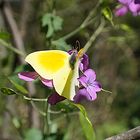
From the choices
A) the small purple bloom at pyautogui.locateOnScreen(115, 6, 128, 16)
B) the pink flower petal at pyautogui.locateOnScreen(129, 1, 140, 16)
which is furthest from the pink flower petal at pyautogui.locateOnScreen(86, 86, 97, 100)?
the small purple bloom at pyautogui.locateOnScreen(115, 6, 128, 16)

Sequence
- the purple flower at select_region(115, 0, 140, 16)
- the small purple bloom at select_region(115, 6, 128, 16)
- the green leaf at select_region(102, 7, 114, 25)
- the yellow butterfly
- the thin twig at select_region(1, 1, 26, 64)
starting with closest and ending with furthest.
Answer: the yellow butterfly → the purple flower at select_region(115, 0, 140, 16) → the green leaf at select_region(102, 7, 114, 25) → the small purple bloom at select_region(115, 6, 128, 16) → the thin twig at select_region(1, 1, 26, 64)

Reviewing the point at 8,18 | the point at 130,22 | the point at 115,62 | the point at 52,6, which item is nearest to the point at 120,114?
the point at 115,62

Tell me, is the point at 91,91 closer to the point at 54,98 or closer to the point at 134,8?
the point at 54,98

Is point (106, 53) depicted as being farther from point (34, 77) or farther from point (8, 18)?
point (34, 77)

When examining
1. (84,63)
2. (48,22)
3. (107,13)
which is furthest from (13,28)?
(84,63)

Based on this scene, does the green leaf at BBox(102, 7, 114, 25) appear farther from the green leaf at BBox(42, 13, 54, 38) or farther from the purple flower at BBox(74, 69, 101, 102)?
the purple flower at BBox(74, 69, 101, 102)

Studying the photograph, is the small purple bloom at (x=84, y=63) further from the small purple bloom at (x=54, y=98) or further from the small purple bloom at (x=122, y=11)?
the small purple bloom at (x=122, y=11)
